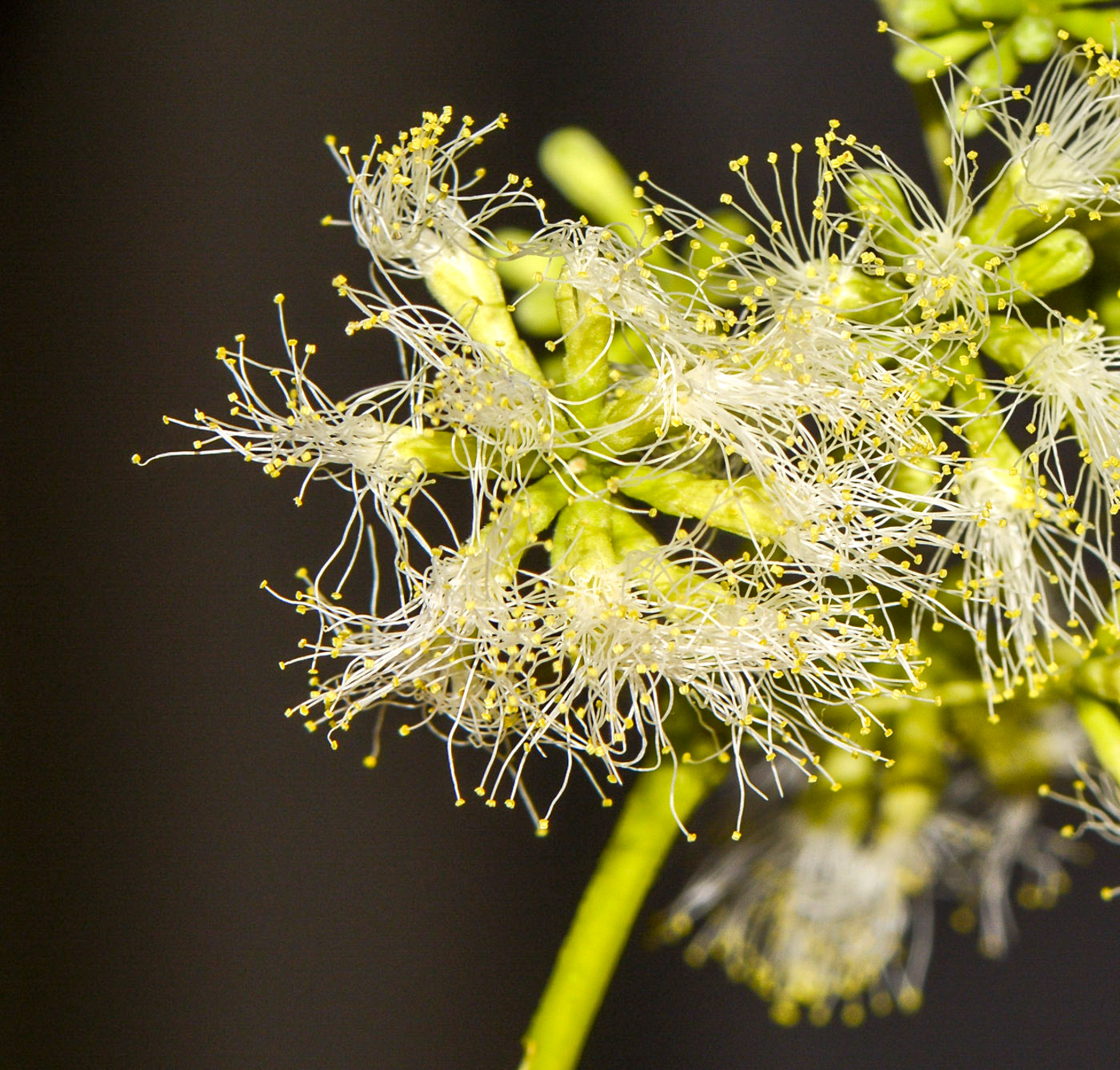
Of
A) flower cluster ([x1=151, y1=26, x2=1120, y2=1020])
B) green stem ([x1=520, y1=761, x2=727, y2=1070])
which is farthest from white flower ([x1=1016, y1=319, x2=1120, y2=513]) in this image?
green stem ([x1=520, y1=761, x2=727, y2=1070])

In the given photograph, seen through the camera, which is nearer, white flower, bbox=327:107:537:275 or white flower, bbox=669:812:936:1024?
white flower, bbox=327:107:537:275

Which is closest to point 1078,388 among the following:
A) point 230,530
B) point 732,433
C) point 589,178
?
point 732,433

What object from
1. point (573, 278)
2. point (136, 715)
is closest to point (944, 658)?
point (573, 278)

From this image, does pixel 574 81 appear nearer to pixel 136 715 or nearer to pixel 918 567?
pixel 918 567

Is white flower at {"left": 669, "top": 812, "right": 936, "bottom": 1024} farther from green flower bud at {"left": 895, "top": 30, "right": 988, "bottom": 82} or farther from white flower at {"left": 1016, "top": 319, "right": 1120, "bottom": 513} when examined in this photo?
green flower bud at {"left": 895, "top": 30, "right": 988, "bottom": 82}

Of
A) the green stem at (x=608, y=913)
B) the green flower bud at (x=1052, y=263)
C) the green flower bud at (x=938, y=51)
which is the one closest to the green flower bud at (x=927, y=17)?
the green flower bud at (x=938, y=51)
